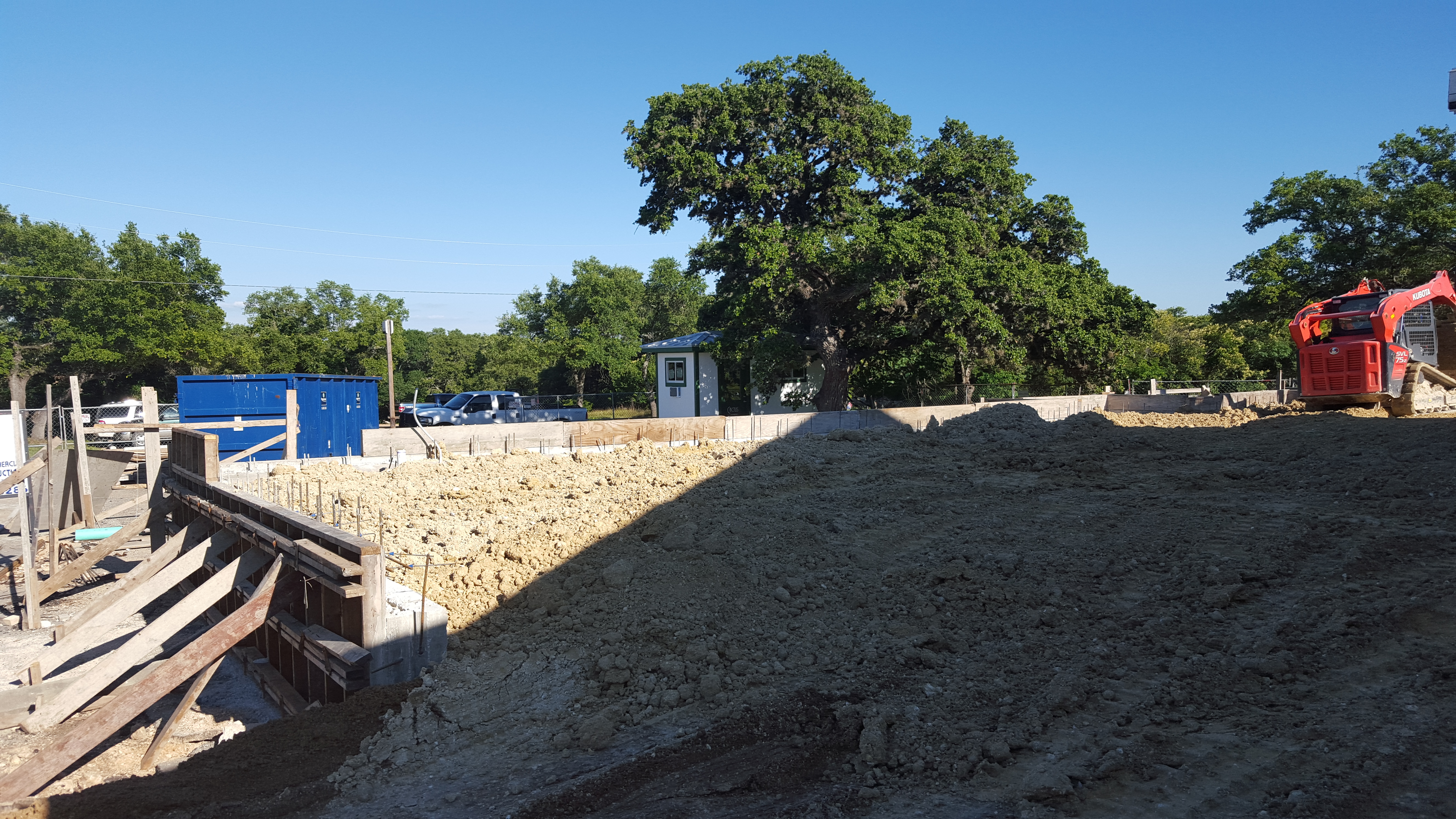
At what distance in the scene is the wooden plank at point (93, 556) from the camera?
11422mm

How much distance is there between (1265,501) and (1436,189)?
24.8 metres

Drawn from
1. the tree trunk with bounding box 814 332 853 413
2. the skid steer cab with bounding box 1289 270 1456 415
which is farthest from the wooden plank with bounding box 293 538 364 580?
the tree trunk with bounding box 814 332 853 413

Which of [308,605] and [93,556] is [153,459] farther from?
[308,605]

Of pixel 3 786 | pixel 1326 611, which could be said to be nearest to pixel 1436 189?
pixel 1326 611

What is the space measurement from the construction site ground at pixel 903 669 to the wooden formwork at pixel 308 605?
0.46 m

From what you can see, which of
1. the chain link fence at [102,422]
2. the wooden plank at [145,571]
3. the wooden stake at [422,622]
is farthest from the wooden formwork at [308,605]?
the chain link fence at [102,422]

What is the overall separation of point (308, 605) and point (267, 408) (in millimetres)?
11766

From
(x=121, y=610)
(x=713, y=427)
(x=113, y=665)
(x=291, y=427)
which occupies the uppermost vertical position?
(x=291, y=427)

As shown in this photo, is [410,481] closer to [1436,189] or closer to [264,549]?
[264,549]

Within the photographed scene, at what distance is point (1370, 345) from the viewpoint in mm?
16281

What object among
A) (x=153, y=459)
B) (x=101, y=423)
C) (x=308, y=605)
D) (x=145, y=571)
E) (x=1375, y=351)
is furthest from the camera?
(x=101, y=423)

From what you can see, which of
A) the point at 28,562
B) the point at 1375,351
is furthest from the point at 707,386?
the point at 28,562

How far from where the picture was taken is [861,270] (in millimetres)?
22938

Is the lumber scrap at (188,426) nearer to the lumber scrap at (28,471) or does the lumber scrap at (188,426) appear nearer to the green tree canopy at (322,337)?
the lumber scrap at (28,471)
